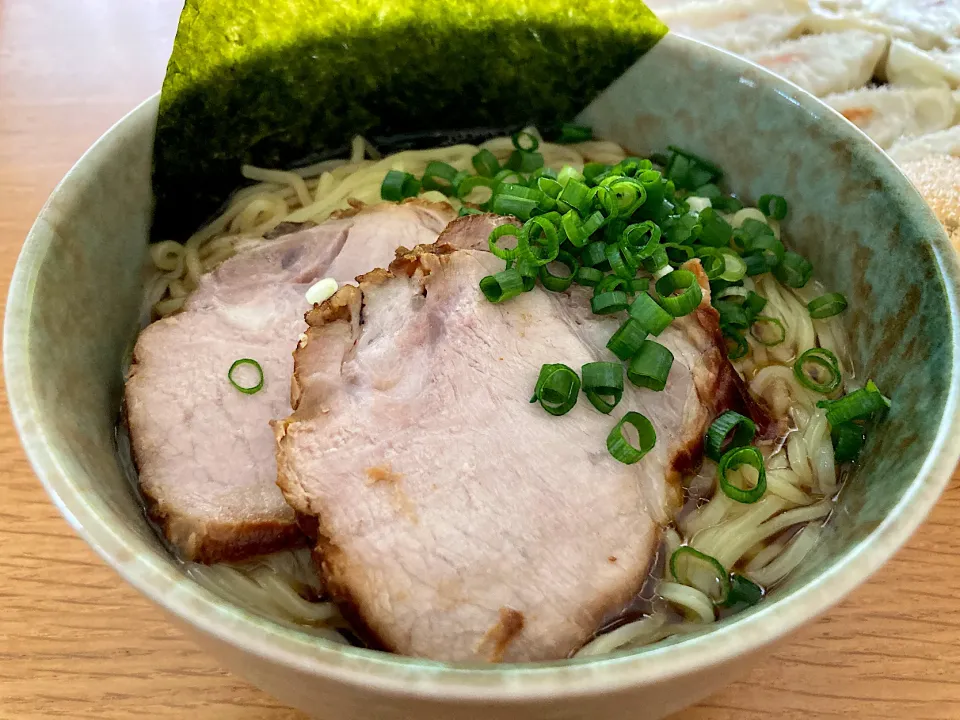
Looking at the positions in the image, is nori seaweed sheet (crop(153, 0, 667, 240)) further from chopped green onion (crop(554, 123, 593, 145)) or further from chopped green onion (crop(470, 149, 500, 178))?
chopped green onion (crop(470, 149, 500, 178))

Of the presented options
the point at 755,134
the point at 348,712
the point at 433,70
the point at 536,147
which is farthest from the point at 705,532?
the point at 433,70

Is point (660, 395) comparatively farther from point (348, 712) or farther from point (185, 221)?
point (185, 221)

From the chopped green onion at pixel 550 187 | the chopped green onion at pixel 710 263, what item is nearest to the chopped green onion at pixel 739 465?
the chopped green onion at pixel 710 263

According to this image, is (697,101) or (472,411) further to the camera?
(697,101)

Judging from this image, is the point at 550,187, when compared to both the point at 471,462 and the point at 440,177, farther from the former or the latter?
the point at 471,462

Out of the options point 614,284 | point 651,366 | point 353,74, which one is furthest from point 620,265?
point 353,74

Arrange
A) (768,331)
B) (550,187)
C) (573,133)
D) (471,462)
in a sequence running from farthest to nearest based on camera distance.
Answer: (573,133) < (768,331) < (550,187) < (471,462)

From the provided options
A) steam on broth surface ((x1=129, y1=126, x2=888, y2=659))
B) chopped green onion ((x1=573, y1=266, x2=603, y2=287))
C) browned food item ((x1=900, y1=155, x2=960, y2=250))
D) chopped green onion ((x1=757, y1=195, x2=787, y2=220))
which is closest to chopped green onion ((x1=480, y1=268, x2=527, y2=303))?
steam on broth surface ((x1=129, y1=126, x2=888, y2=659))
